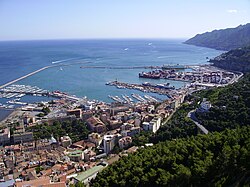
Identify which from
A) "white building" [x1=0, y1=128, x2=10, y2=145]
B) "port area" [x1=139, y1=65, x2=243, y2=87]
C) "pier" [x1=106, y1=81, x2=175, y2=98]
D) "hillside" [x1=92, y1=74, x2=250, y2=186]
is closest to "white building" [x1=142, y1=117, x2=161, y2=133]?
"hillside" [x1=92, y1=74, x2=250, y2=186]

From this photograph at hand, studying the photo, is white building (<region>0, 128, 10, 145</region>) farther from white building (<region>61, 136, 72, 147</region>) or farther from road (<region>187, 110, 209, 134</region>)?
road (<region>187, 110, 209, 134</region>)

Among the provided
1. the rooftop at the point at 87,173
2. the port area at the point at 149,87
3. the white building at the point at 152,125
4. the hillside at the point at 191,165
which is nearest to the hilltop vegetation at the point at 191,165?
the hillside at the point at 191,165

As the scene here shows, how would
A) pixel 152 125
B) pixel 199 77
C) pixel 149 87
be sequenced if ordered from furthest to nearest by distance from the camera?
pixel 199 77, pixel 149 87, pixel 152 125

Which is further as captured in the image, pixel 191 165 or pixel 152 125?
pixel 152 125

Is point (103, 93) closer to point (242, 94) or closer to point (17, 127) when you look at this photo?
point (17, 127)

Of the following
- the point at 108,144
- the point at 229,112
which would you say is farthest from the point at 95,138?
the point at 229,112

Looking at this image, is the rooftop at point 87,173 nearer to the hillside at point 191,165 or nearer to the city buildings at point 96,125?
the hillside at point 191,165

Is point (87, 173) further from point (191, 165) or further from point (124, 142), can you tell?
point (191, 165)

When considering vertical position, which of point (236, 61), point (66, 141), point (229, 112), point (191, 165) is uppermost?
point (236, 61)
